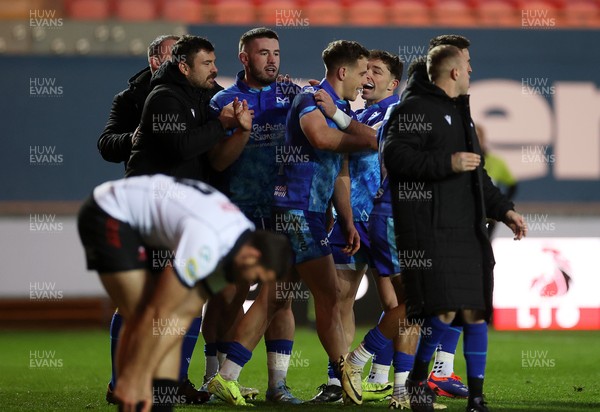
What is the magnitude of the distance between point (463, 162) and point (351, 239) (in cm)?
146

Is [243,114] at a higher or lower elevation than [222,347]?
higher

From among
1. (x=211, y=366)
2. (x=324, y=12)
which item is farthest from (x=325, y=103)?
(x=324, y=12)

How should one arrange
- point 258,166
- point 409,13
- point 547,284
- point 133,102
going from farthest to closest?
point 409,13, point 547,284, point 133,102, point 258,166

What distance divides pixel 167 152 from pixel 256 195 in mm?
942

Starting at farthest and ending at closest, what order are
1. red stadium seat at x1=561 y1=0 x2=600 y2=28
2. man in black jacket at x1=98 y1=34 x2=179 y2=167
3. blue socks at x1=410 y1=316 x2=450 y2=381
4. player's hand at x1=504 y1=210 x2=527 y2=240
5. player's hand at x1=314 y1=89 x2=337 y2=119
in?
red stadium seat at x1=561 y1=0 x2=600 y2=28 → man in black jacket at x1=98 y1=34 x2=179 y2=167 → player's hand at x1=314 y1=89 x2=337 y2=119 → player's hand at x1=504 y1=210 x2=527 y2=240 → blue socks at x1=410 y1=316 x2=450 y2=381

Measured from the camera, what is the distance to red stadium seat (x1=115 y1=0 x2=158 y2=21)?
52.0 ft

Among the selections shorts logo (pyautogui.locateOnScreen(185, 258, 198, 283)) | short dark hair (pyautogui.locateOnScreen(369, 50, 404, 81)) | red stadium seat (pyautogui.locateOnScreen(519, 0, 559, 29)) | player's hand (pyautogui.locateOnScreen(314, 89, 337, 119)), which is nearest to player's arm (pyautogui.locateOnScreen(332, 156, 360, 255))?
player's hand (pyautogui.locateOnScreen(314, 89, 337, 119))

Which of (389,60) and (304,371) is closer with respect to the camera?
(389,60)

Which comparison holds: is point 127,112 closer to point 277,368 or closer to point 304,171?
point 304,171

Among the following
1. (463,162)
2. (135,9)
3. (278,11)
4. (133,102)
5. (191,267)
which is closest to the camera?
(191,267)

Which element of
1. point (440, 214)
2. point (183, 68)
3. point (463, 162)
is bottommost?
point (440, 214)

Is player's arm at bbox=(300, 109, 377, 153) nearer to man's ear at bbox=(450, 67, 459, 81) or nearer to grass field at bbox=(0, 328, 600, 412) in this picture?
man's ear at bbox=(450, 67, 459, 81)

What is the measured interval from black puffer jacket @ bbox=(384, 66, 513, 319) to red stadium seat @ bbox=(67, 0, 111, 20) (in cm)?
1028

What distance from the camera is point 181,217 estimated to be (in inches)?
191
